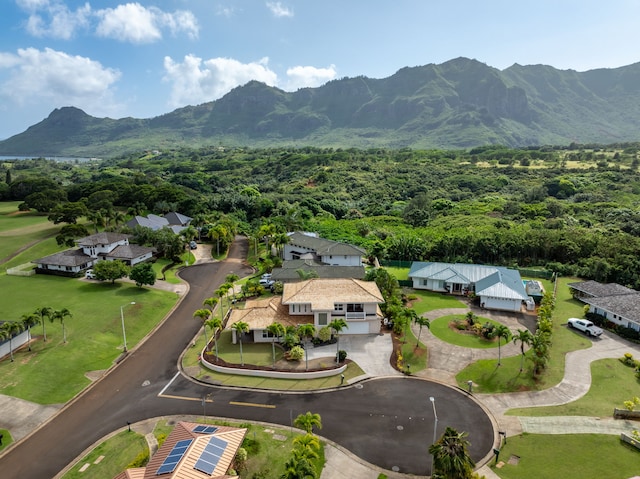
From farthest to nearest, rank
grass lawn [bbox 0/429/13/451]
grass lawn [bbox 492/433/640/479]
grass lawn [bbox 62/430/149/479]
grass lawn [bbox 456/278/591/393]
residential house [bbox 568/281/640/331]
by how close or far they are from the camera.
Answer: residential house [bbox 568/281/640/331]
grass lawn [bbox 456/278/591/393]
grass lawn [bbox 0/429/13/451]
grass lawn [bbox 62/430/149/479]
grass lawn [bbox 492/433/640/479]

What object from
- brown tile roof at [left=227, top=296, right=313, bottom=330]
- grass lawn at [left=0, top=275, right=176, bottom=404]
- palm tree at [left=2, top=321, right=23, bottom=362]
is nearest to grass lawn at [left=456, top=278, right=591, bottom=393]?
brown tile roof at [left=227, top=296, right=313, bottom=330]

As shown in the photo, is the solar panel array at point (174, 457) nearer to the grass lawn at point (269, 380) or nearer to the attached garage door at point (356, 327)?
the grass lawn at point (269, 380)

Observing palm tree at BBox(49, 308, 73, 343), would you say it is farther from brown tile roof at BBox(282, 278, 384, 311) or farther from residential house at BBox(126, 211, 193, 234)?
residential house at BBox(126, 211, 193, 234)

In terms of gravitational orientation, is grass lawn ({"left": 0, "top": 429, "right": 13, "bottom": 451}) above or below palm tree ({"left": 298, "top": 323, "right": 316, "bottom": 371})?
below

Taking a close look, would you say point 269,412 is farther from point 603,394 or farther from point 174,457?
point 603,394

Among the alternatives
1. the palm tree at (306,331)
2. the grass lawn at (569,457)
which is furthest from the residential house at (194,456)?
the grass lawn at (569,457)

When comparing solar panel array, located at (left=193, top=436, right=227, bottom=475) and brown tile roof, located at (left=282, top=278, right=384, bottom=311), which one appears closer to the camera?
solar panel array, located at (left=193, top=436, right=227, bottom=475)

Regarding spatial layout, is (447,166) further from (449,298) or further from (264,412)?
(264,412)
